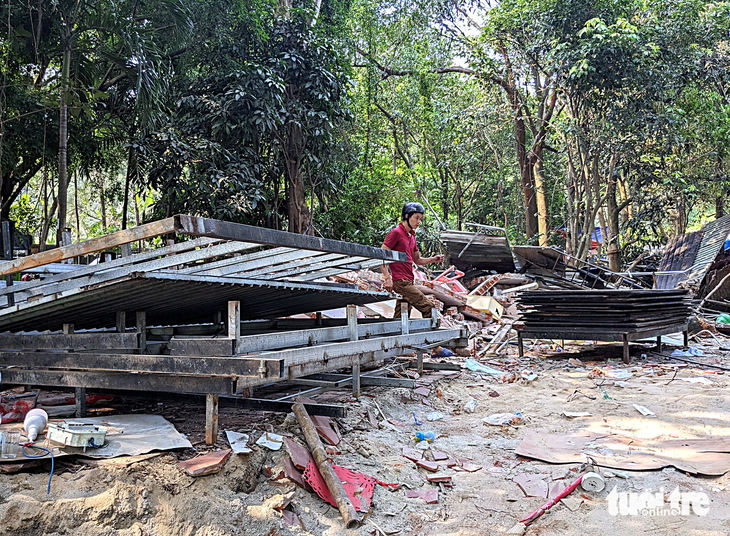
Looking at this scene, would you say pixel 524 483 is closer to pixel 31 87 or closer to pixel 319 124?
pixel 319 124

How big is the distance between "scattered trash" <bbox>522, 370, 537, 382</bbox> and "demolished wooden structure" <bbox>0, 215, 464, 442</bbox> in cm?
279

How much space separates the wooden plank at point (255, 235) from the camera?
10.2 feet

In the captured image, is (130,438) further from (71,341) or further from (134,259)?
(134,259)

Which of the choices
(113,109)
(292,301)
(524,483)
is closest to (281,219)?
(113,109)

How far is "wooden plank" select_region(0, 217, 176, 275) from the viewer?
3.20 metres

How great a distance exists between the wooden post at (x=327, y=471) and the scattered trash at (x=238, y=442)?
0.46 metres

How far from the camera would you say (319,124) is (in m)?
12.4

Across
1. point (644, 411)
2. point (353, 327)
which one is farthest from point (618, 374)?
point (353, 327)

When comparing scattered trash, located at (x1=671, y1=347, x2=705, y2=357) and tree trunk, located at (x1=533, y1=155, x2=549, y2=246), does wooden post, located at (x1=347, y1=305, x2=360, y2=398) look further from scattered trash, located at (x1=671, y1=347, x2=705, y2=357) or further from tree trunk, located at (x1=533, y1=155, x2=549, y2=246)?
tree trunk, located at (x1=533, y1=155, x2=549, y2=246)

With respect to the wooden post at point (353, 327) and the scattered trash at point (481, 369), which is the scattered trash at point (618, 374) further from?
the wooden post at point (353, 327)

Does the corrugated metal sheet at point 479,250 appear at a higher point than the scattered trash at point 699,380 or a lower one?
higher

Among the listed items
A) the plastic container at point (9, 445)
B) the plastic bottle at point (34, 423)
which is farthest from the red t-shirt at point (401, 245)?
the plastic container at point (9, 445)

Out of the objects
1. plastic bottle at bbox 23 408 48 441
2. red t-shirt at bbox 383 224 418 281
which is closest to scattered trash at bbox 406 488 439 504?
plastic bottle at bbox 23 408 48 441

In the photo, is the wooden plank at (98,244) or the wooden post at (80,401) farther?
the wooden post at (80,401)
